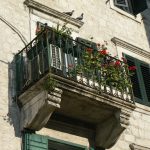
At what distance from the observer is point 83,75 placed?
9867mm

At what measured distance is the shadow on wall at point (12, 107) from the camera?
9.29 m

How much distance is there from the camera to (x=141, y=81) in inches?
502

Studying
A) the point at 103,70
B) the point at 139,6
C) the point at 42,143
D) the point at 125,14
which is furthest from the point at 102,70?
the point at 139,6

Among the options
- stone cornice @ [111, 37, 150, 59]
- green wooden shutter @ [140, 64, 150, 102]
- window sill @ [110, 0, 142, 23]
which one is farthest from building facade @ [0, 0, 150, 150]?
window sill @ [110, 0, 142, 23]

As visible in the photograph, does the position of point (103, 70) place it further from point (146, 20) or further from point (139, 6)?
point (146, 20)

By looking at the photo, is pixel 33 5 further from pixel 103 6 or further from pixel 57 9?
pixel 103 6

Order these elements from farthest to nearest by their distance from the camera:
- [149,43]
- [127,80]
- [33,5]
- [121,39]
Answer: [149,43], [121,39], [33,5], [127,80]

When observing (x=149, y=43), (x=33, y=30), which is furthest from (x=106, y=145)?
(x=149, y=43)

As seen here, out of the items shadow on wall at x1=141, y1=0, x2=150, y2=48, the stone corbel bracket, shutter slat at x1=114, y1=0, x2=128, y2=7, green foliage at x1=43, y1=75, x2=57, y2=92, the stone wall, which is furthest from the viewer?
shadow on wall at x1=141, y1=0, x2=150, y2=48

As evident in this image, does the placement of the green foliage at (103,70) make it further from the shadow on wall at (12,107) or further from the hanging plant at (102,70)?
the shadow on wall at (12,107)

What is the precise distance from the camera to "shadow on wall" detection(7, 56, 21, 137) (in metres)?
9.29

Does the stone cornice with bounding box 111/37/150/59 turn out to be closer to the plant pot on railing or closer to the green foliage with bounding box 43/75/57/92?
the plant pot on railing

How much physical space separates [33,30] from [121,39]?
3.13 meters

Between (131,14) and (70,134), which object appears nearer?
(70,134)
